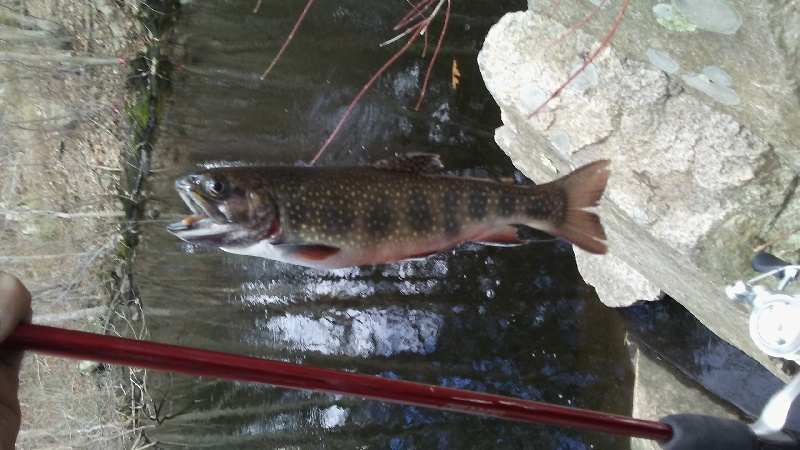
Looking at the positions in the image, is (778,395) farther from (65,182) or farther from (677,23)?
(65,182)

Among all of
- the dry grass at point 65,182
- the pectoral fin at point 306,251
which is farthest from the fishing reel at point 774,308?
the dry grass at point 65,182

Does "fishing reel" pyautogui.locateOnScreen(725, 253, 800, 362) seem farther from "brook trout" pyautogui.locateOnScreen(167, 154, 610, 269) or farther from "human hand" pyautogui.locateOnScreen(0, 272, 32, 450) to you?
"human hand" pyautogui.locateOnScreen(0, 272, 32, 450)

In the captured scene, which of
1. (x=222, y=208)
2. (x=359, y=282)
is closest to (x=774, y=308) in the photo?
(x=222, y=208)

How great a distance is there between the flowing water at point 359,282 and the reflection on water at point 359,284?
0.01 meters

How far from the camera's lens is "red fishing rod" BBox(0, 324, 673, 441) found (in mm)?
1257

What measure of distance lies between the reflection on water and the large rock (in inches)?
51.9

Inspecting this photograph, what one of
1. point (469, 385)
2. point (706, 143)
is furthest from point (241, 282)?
point (706, 143)

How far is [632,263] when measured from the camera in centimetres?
321

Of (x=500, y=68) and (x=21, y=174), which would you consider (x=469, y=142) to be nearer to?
(x=500, y=68)

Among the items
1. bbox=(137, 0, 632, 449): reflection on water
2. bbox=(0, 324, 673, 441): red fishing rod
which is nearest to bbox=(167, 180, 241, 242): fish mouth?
bbox=(0, 324, 673, 441): red fishing rod

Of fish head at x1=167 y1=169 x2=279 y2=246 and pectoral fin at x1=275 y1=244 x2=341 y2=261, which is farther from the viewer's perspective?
pectoral fin at x1=275 y1=244 x2=341 y2=261

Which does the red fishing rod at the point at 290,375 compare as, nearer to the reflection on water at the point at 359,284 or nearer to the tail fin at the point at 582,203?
the tail fin at the point at 582,203

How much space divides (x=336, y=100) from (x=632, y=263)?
2.68 m

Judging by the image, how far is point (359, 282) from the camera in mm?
4500
